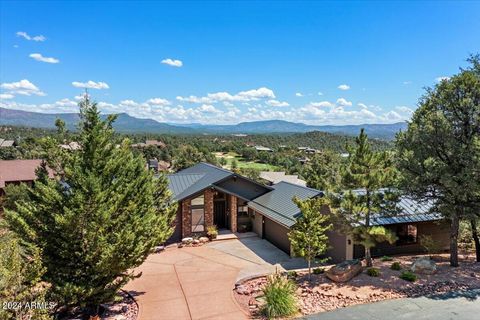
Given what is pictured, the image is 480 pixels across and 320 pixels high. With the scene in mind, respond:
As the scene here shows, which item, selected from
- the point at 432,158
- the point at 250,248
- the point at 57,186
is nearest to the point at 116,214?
the point at 57,186

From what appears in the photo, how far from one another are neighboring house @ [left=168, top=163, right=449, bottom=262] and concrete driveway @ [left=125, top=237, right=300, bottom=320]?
175 centimetres

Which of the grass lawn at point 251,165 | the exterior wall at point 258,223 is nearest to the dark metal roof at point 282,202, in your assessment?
the exterior wall at point 258,223

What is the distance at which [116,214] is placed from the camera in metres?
11.8

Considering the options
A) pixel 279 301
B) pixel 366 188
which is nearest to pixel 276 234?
pixel 366 188

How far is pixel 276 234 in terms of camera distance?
68.8ft

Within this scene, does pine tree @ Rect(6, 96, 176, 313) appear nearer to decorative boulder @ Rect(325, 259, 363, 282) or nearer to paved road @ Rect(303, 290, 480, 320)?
paved road @ Rect(303, 290, 480, 320)

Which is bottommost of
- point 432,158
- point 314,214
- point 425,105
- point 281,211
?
point 281,211

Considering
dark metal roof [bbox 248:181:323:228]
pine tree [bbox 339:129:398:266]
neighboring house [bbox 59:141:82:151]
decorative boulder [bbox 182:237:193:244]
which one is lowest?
decorative boulder [bbox 182:237:193:244]

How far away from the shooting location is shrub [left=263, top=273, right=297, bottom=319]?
36.9ft

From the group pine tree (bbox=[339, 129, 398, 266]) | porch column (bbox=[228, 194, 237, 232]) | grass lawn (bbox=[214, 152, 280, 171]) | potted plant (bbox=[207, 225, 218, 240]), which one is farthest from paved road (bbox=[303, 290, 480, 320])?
grass lawn (bbox=[214, 152, 280, 171])

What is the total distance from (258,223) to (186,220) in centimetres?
524

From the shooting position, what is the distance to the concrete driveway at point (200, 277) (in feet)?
40.9

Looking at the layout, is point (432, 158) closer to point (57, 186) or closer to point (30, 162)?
point (57, 186)

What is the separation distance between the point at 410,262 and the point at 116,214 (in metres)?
14.3
